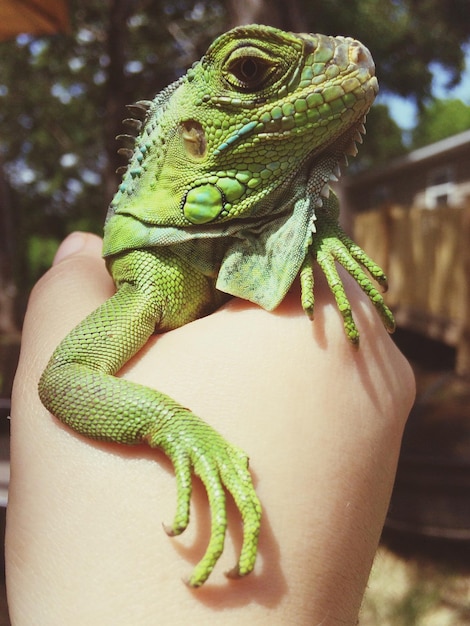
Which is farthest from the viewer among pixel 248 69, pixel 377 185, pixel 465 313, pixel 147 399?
pixel 377 185

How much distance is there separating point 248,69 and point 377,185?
2363 cm

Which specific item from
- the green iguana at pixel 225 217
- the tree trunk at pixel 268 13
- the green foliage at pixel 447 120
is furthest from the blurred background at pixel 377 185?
the green foliage at pixel 447 120

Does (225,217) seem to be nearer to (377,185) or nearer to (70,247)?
(70,247)

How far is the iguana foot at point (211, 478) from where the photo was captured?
144 centimetres

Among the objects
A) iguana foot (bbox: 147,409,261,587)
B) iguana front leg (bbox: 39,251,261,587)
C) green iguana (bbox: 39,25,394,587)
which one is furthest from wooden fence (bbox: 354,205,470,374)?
iguana foot (bbox: 147,409,261,587)

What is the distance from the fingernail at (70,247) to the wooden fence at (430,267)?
6.43m

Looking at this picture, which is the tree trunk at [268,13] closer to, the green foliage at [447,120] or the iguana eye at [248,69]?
the iguana eye at [248,69]

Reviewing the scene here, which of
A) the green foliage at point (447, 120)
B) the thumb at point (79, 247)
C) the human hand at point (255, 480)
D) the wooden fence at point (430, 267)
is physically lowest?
the green foliage at point (447, 120)

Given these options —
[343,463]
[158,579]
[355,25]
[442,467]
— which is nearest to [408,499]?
[442,467]

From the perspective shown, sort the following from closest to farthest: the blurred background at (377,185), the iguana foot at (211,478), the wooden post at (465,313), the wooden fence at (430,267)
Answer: the iguana foot at (211,478)
the blurred background at (377,185)
the wooden post at (465,313)
the wooden fence at (430,267)

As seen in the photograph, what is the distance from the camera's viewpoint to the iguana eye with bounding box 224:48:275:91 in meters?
1.78

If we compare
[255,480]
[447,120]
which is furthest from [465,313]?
[447,120]

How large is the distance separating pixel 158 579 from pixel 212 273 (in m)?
0.95

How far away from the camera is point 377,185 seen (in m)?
24.3
